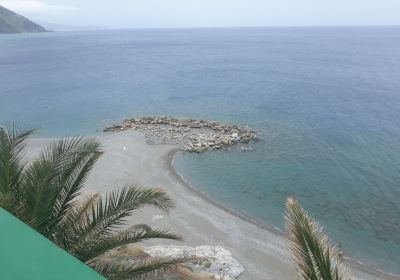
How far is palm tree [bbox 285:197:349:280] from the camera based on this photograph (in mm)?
5992

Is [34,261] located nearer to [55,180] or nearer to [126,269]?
[126,269]

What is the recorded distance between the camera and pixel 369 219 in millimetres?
26922

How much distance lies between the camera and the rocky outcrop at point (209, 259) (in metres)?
18.9

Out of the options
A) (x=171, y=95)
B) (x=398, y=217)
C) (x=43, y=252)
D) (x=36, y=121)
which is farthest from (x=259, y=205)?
(x=171, y=95)

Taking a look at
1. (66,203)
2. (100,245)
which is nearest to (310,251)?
(100,245)

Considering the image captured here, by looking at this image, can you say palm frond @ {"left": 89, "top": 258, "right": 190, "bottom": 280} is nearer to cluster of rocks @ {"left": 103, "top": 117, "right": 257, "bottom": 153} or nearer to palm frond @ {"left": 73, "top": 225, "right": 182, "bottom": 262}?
palm frond @ {"left": 73, "top": 225, "right": 182, "bottom": 262}

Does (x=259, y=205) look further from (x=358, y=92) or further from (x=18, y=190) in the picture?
(x=358, y=92)

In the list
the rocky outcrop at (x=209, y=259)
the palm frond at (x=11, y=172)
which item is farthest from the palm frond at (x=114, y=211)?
the rocky outcrop at (x=209, y=259)

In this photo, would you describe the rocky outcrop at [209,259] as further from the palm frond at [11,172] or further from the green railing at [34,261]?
the green railing at [34,261]

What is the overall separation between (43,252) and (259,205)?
1008 inches

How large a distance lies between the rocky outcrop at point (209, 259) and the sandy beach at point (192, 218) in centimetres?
58

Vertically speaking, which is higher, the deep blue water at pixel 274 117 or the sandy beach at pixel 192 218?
the sandy beach at pixel 192 218

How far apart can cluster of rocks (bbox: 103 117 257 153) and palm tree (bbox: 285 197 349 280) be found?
103ft

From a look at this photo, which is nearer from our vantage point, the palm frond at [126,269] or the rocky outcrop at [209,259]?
the palm frond at [126,269]
